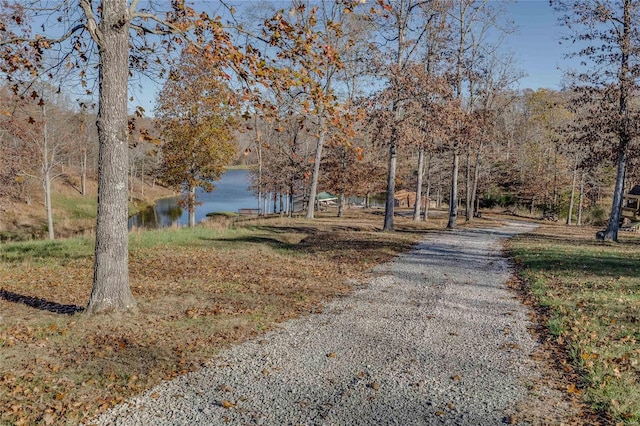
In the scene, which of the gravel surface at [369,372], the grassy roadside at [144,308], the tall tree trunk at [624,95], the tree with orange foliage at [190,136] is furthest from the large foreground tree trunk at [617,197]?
the tree with orange foliage at [190,136]

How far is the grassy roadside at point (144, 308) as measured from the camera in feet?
13.8

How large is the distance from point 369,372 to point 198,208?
1773 inches

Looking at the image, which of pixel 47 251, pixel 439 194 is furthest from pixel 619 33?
pixel 439 194

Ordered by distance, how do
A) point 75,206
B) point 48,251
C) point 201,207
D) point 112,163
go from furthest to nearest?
point 201,207, point 75,206, point 48,251, point 112,163

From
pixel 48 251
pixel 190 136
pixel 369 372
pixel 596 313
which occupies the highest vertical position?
pixel 190 136

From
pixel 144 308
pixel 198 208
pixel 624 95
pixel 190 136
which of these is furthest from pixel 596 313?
pixel 198 208

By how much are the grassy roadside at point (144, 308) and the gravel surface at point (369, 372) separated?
1.44 ft

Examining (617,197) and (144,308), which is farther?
(617,197)

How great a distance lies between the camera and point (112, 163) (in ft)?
19.1

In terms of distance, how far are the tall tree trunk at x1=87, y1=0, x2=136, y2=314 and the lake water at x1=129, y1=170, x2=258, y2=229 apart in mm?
17908

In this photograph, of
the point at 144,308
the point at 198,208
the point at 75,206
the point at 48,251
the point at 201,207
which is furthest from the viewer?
the point at 201,207

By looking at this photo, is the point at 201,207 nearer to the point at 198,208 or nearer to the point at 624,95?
the point at 198,208

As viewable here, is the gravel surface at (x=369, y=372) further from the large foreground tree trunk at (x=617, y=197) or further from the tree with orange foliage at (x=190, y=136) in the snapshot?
the tree with orange foliage at (x=190, y=136)

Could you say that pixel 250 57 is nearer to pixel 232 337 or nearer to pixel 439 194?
pixel 232 337
